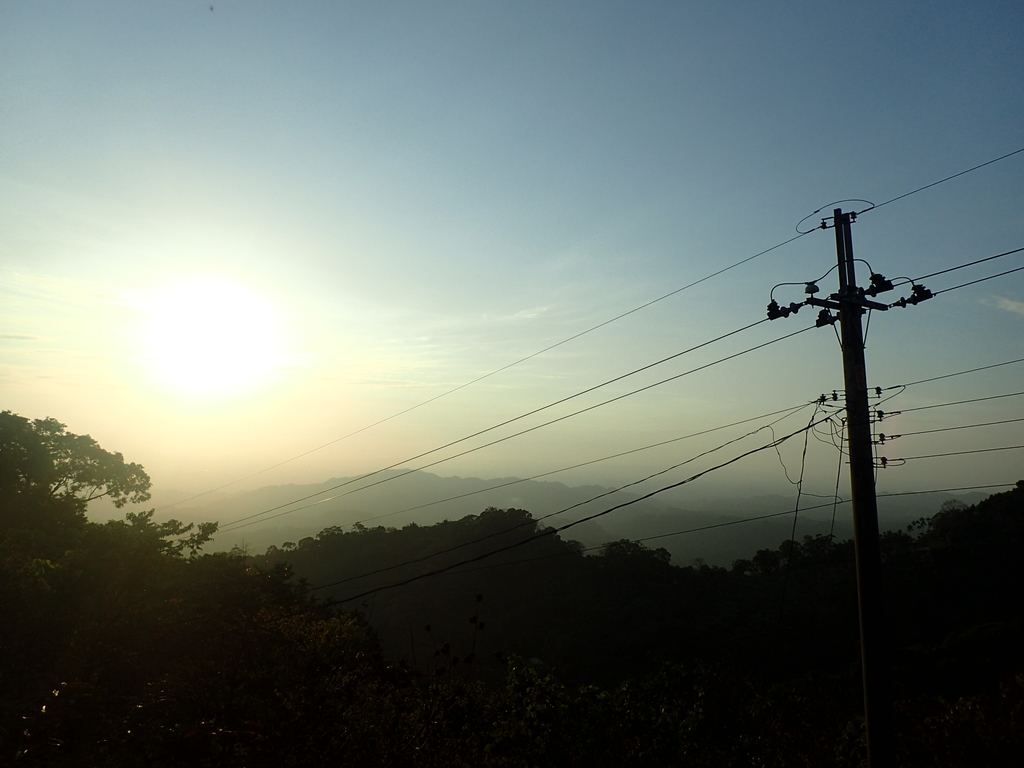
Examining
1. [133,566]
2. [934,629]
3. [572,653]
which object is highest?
[133,566]

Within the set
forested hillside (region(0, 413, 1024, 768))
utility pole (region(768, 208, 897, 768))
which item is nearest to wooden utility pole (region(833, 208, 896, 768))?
utility pole (region(768, 208, 897, 768))

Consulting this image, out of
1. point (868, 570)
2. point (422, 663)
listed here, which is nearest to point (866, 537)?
point (868, 570)

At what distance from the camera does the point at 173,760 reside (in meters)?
11.8

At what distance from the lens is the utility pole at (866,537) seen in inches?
359

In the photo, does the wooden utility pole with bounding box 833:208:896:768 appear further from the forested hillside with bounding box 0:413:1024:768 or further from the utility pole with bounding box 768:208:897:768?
the forested hillside with bounding box 0:413:1024:768

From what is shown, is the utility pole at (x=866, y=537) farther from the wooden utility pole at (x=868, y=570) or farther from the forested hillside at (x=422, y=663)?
the forested hillside at (x=422, y=663)

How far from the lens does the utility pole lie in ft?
29.9

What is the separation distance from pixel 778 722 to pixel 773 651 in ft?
97.2

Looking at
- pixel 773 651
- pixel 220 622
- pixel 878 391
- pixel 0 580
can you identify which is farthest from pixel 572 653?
pixel 878 391

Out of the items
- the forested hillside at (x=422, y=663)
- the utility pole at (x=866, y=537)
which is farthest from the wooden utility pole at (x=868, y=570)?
the forested hillside at (x=422, y=663)

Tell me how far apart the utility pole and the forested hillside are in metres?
5.72

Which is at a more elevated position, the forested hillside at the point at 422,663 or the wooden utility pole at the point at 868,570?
the wooden utility pole at the point at 868,570

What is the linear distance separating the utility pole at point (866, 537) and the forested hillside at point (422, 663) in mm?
5720

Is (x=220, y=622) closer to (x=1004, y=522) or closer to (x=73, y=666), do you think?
(x=73, y=666)
